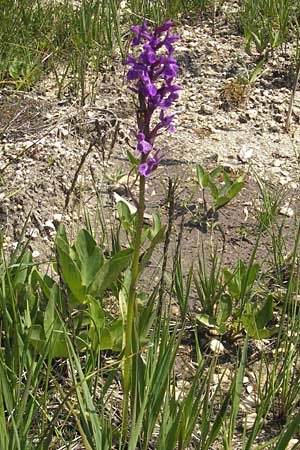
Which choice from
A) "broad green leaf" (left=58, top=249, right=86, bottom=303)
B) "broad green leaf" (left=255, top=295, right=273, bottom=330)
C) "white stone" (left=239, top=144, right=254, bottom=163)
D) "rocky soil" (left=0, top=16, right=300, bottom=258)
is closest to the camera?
"broad green leaf" (left=58, top=249, right=86, bottom=303)

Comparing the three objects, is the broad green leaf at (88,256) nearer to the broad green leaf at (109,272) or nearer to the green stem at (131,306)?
the broad green leaf at (109,272)

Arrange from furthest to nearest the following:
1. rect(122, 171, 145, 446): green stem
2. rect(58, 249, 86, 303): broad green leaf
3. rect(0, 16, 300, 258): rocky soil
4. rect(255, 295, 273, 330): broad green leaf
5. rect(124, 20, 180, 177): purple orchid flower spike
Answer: rect(0, 16, 300, 258): rocky soil < rect(255, 295, 273, 330): broad green leaf < rect(58, 249, 86, 303): broad green leaf < rect(122, 171, 145, 446): green stem < rect(124, 20, 180, 177): purple orchid flower spike

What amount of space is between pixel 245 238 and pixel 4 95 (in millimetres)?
1500

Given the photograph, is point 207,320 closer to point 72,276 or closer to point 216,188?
point 72,276

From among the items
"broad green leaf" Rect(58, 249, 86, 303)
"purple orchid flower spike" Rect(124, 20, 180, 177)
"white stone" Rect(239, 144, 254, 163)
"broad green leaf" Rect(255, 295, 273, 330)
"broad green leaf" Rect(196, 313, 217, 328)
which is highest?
"purple orchid flower spike" Rect(124, 20, 180, 177)

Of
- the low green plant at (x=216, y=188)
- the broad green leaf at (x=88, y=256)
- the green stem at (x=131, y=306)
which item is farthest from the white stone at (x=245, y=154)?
the green stem at (x=131, y=306)

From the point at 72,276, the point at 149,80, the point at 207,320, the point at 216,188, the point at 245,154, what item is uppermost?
the point at 149,80

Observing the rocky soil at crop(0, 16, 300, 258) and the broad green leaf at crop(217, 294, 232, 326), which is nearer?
the broad green leaf at crop(217, 294, 232, 326)

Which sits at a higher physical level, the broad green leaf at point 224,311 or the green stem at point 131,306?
the green stem at point 131,306

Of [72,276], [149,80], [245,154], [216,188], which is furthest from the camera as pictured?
[245,154]

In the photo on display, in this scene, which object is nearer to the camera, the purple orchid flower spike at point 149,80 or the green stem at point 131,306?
the purple orchid flower spike at point 149,80

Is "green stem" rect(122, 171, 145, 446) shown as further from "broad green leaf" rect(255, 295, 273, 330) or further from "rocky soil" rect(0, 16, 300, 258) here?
"rocky soil" rect(0, 16, 300, 258)

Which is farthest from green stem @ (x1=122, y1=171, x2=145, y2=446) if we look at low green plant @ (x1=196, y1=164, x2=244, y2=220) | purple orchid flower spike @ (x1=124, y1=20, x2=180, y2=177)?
low green plant @ (x1=196, y1=164, x2=244, y2=220)

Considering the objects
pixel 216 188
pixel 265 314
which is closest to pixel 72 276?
pixel 265 314
